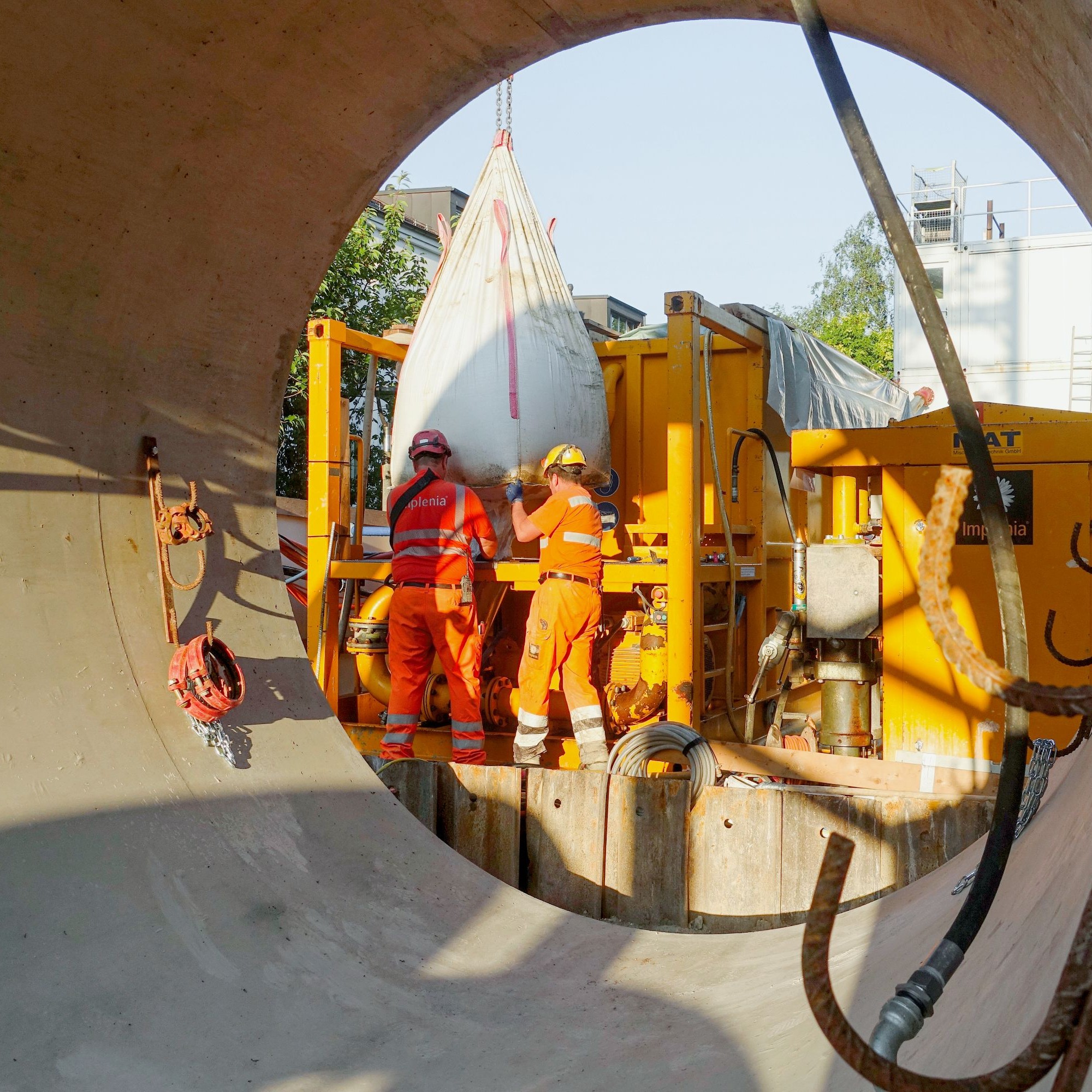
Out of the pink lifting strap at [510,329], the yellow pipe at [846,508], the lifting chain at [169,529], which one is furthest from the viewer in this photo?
the pink lifting strap at [510,329]

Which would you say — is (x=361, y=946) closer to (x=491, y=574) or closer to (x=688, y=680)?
(x=688, y=680)

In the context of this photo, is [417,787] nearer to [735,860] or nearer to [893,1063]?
[735,860]

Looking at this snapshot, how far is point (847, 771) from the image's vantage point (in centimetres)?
443

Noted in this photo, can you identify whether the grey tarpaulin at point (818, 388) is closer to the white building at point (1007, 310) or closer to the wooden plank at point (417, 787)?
the wooden plank at point (417, 787)

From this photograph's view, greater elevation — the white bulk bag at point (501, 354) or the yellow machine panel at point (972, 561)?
the white bulk bag at point (501, 354)

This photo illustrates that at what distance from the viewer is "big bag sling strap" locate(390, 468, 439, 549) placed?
591 cm

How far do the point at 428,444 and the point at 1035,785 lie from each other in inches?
146

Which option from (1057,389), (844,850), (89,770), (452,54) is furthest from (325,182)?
(1057,389)

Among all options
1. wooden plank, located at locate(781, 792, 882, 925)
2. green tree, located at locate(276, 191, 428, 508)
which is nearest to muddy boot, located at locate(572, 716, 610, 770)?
wooden plank, located at locate(781, 792, 882, 925)

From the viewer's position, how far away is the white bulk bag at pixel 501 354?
5.85m

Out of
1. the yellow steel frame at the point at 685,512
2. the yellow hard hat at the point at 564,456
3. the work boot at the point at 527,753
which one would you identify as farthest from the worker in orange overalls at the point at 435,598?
the yellow steel frame at the point at 685,512

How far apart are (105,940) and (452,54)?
2892 millimetres

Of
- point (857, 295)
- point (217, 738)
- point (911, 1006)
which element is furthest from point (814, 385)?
point (857, 295)

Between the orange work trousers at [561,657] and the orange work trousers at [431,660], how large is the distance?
0.89 feet
